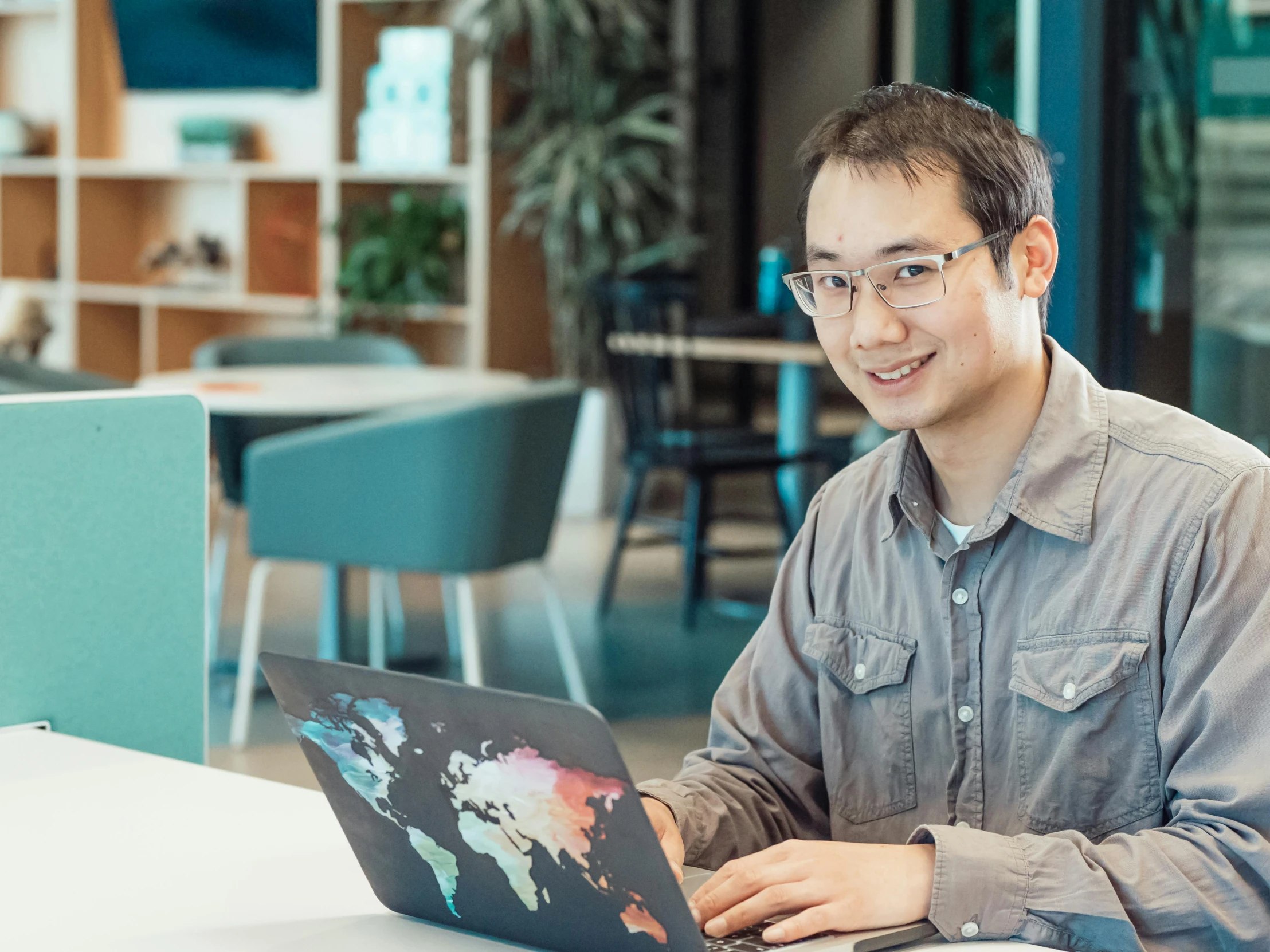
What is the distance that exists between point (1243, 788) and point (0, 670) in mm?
1078

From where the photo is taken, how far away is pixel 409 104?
6.70 metres

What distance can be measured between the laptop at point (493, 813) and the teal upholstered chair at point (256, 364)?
10.2 feet

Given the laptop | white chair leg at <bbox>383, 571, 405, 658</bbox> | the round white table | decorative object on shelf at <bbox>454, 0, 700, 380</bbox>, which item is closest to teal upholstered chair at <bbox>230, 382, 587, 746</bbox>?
the round white table

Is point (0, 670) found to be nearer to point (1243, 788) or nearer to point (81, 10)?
point (1243, 788)

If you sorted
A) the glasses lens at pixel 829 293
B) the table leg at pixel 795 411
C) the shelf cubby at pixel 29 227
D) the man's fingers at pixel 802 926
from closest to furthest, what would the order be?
the man's fingers at pixel 802 926 < the glasses lens at pixel 829 293 < the table leg at pixel 795 411 < the shelf cubby at pixel 29 227

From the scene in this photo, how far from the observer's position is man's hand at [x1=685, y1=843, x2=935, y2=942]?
3.48 feet

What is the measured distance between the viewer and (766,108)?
7.56 metres

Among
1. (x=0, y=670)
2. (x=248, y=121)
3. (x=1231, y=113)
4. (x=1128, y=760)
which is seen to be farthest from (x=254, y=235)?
(x=1128, y=760)

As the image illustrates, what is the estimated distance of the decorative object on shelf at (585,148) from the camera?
6.17 metres

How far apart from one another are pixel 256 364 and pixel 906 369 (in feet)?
12.5

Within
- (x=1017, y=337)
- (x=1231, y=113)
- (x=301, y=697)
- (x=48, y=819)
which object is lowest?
(x=48, y=819)

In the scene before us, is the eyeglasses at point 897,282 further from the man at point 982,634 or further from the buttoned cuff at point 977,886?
the buttoned cuff at point 977,886

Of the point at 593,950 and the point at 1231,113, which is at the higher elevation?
the point at 1231,113

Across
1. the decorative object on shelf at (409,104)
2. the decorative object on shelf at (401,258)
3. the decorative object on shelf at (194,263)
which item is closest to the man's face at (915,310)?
the decorative object on shelf at (401,258)
